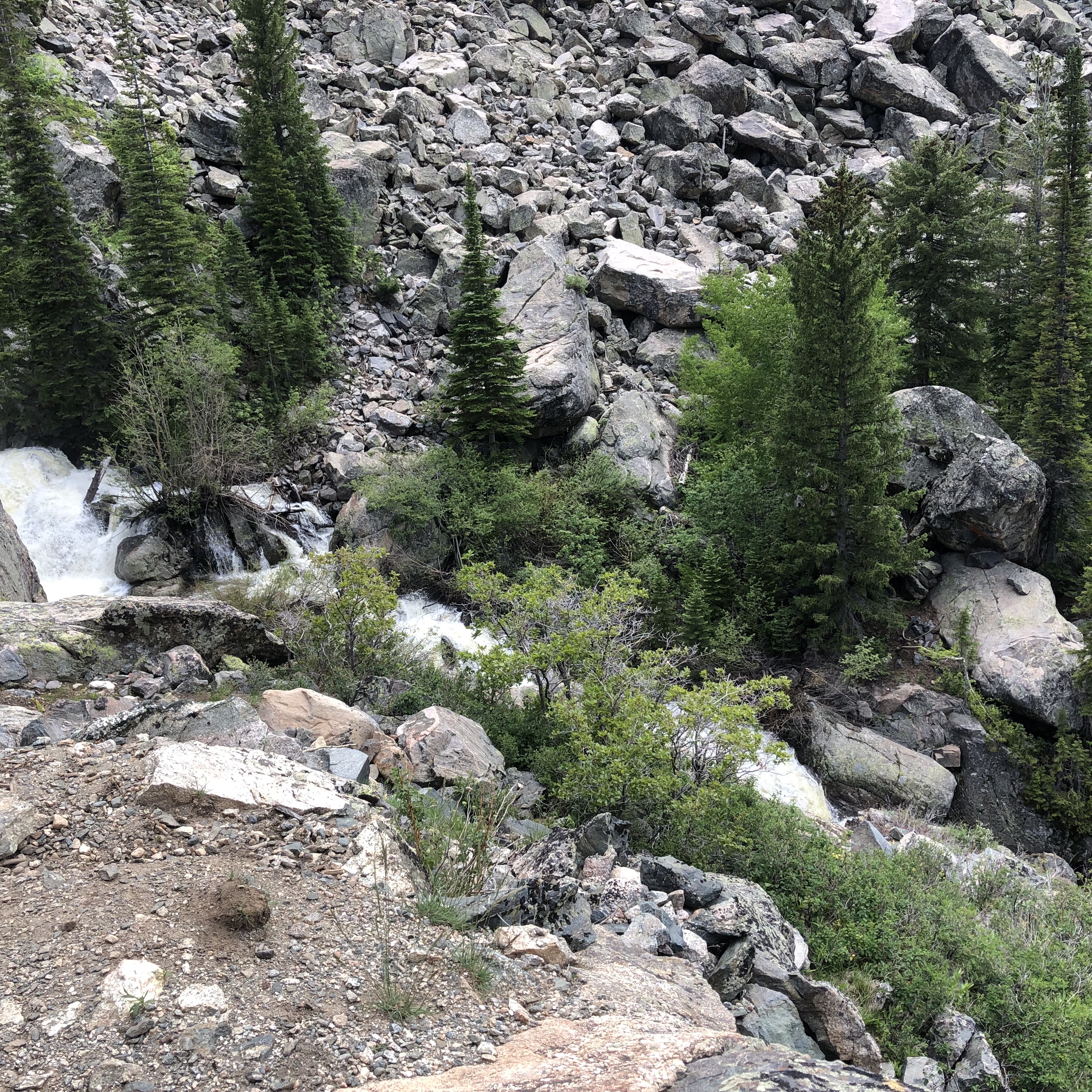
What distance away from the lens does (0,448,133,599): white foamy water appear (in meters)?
19.9

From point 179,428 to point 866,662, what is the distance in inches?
752

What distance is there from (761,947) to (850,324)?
630 inches

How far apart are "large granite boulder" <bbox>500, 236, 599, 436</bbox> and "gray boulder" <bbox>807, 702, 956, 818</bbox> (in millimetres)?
12740

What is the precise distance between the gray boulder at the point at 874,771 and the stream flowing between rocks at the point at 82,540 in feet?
1.65

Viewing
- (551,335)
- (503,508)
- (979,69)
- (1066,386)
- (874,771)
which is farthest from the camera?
(979,69)

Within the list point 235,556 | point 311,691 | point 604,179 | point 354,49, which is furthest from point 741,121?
point 311,691

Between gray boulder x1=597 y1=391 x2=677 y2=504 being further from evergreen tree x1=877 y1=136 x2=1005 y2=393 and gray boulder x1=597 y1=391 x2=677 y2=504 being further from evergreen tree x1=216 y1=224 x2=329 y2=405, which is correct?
A: evergreen tree x1=216 y1=224 x2=329 y2=405

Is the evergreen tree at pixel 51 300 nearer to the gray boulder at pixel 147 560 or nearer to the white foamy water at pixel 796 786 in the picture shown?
the gray boulder at pixel 147 560

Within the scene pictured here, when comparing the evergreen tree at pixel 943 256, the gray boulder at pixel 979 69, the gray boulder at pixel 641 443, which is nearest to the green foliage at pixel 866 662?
the gray boulder at pixel 641 443

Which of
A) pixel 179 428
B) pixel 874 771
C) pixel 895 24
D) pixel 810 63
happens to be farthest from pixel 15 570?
pixel 895 24

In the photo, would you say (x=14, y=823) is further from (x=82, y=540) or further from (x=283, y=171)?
(x=283, y=171)

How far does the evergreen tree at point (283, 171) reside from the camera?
93.8 feet

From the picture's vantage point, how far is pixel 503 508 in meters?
23.4

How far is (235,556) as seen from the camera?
21.5 m
